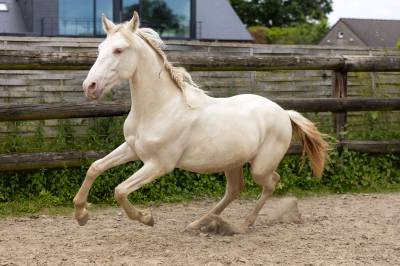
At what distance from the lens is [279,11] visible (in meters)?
49.2

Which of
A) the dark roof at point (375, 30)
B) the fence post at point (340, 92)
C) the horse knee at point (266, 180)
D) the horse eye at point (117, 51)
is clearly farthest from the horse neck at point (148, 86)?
the dark roof at point (375, 30)

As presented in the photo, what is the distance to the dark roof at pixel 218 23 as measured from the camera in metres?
24.0

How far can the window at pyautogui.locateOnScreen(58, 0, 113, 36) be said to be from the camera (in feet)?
62.0

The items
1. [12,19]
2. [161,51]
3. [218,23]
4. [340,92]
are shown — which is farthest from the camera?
[218,23]

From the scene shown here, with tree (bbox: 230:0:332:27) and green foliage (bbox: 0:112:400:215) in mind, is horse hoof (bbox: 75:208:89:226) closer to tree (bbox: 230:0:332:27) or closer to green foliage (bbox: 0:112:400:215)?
green foliage (bbox: 0:112:400:215)

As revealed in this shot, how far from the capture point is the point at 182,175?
23.8 ft

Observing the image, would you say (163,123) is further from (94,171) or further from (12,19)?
(12,19)

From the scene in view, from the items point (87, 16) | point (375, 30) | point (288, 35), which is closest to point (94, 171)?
point (87, 16)

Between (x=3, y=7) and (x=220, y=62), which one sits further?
(x=3, y=7)

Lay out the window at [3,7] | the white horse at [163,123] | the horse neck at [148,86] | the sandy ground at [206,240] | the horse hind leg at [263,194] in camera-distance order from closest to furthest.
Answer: the sandy ground at [206,240] < the white horse at [163,123] < the horse neck at [148,86] < the horse hind leg at [263,194] < the window at [3,7]

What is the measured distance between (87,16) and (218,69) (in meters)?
12.5

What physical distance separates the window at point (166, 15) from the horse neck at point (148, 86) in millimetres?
14838

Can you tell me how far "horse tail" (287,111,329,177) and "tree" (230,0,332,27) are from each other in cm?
4245

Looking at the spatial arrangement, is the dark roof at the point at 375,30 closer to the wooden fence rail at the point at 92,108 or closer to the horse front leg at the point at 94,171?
the wooden fence rail at the point at 92,108
